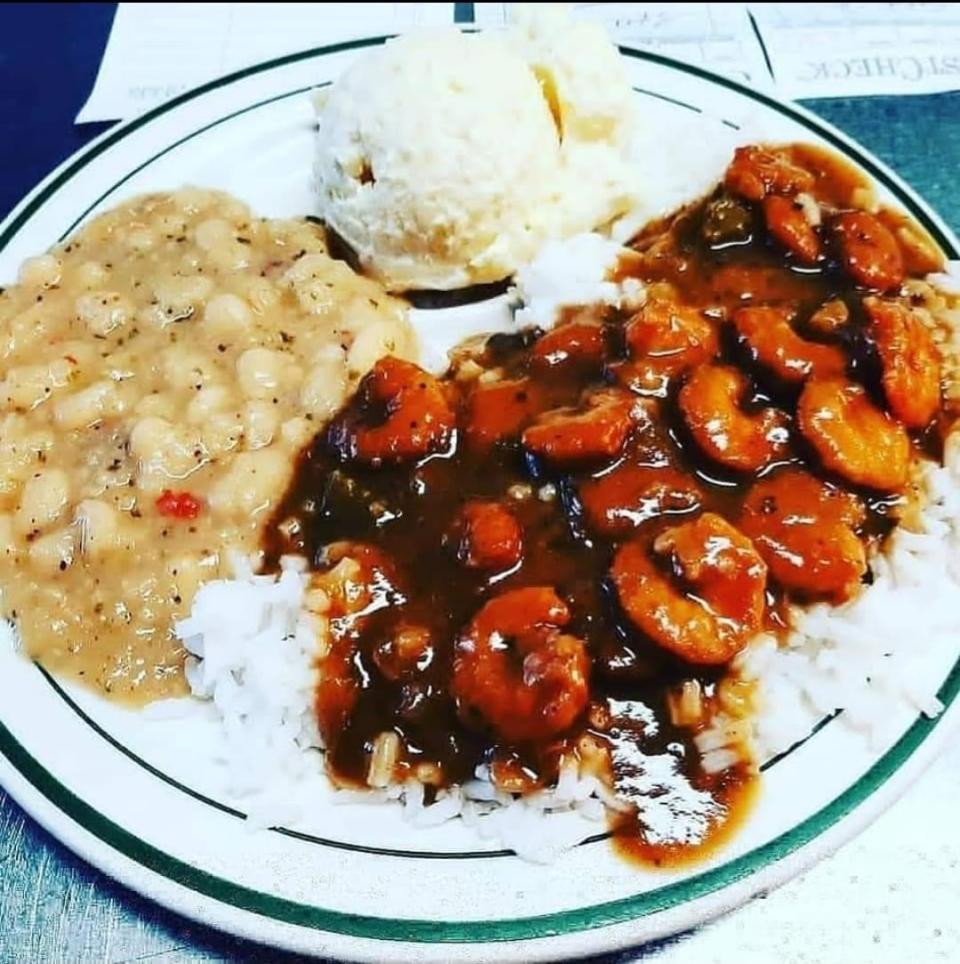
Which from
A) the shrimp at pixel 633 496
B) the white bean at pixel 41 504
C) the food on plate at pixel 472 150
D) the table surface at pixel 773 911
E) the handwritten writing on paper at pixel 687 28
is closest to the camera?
the table surface at pixel 773 911

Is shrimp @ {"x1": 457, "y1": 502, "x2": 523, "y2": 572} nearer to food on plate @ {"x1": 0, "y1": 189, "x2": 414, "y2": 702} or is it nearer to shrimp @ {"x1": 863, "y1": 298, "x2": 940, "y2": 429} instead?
food on plate @ {"x1": 0, "y1": 189, "x2": 414, "y2": 702}

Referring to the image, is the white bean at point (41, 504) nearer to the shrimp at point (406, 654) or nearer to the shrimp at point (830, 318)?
the shrimp at point (406, 654)

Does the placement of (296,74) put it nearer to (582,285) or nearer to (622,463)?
(582,285)

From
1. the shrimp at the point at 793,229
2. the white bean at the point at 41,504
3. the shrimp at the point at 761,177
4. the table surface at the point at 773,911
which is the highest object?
the shrimp at the point at 761,177

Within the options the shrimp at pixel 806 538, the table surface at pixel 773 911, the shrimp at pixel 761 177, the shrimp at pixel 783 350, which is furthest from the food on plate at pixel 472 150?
the table surface at pixel 773 911

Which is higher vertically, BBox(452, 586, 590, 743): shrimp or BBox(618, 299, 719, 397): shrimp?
BBox(618, 299, 719, 397): shrimp

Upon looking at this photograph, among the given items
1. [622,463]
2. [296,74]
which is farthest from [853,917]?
[296,74]

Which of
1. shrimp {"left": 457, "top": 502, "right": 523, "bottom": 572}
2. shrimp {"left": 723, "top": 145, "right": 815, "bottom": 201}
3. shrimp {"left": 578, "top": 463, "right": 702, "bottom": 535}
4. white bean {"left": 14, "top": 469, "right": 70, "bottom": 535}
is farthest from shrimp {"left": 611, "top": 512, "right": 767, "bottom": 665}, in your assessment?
white bean {"left": 14, "top": 469, "right": 70, "bottom": 535}

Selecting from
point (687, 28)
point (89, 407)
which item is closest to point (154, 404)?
point (89, 407)
